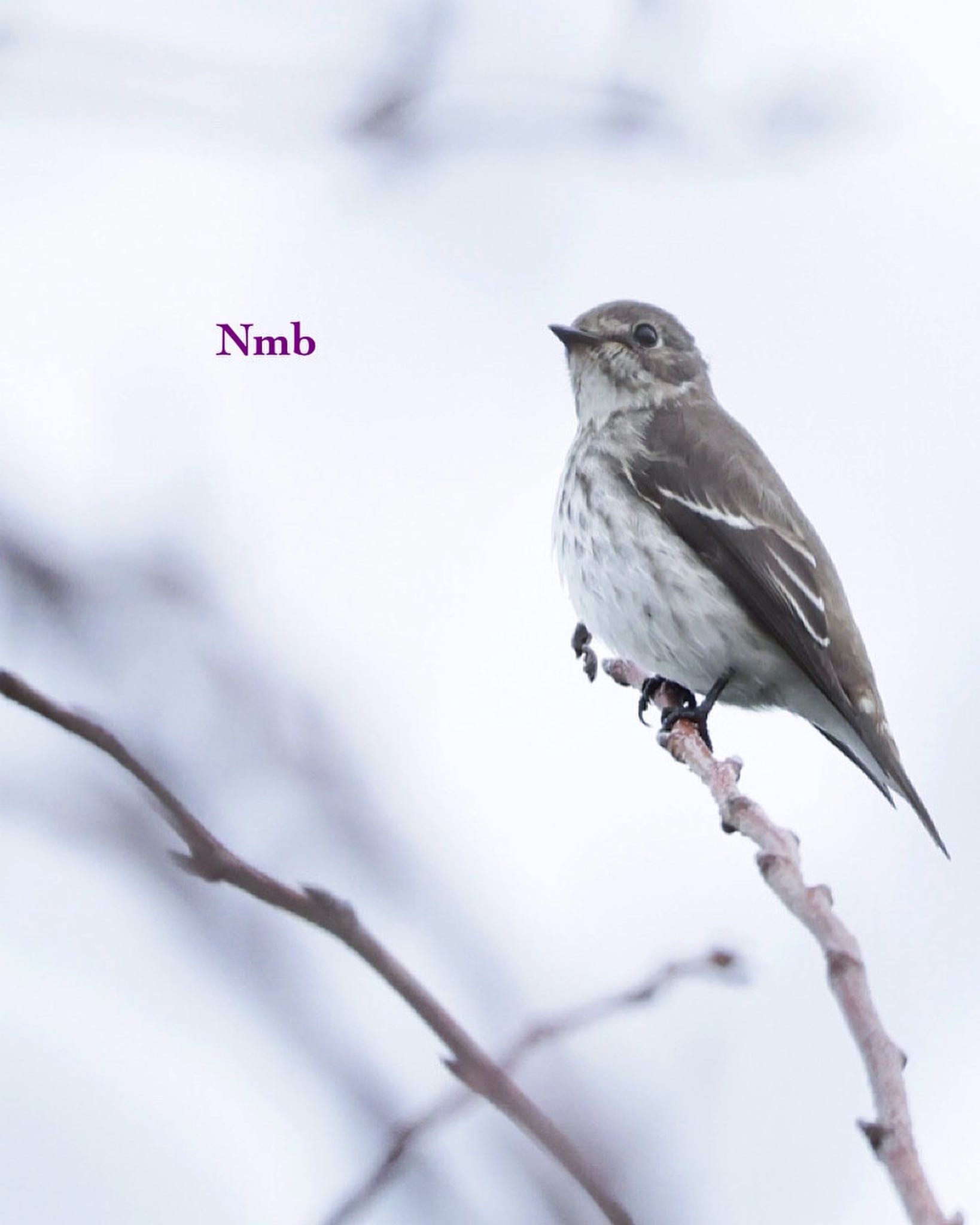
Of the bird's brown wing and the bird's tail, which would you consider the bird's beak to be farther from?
the bird's tail

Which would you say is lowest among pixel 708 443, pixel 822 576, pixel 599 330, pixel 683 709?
pixel 683 709

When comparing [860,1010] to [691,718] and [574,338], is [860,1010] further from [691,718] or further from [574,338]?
[574,338]

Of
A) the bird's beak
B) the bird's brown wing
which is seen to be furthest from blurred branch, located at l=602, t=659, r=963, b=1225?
the bird's beak

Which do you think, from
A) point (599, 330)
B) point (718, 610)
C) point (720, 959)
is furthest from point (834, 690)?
point (720, 959)

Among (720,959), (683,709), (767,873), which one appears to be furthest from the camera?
(683,709)

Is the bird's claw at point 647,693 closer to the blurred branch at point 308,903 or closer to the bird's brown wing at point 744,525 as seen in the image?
the bird's brown wing at point 744,525

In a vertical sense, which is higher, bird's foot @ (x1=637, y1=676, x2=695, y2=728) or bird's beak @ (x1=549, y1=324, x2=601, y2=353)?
bird's beak @ (x1=549, y1=324, x2=601, y2=353)

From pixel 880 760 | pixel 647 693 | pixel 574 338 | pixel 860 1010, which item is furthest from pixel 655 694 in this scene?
pixel 860 1010

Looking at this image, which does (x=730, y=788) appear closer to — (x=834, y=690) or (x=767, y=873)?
(x=767, y=873)
